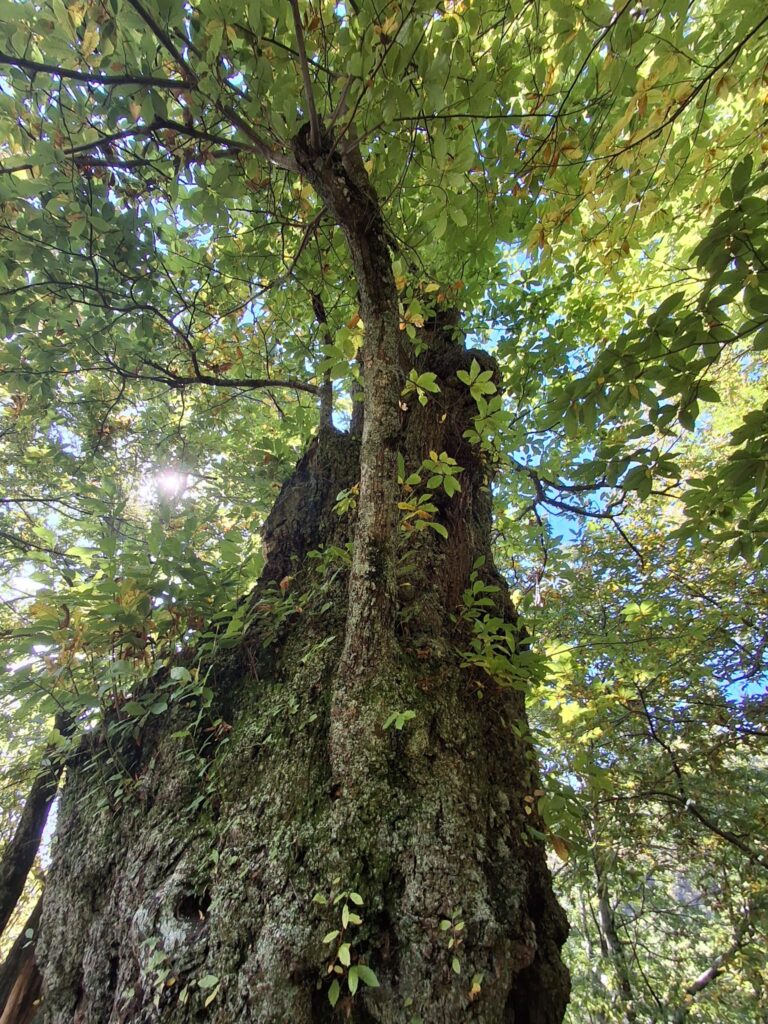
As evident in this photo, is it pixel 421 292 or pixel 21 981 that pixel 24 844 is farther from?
pixel 421 292

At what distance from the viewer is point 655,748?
5.39 m

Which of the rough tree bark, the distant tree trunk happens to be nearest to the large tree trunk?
the rough tree bark

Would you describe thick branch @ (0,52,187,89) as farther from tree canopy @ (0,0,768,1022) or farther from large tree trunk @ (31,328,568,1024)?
large tree trunk @ (31,328,568,1024)

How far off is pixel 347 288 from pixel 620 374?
222cm

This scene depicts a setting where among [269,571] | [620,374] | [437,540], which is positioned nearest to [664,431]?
[620,374]

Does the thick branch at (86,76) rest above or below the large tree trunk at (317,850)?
above

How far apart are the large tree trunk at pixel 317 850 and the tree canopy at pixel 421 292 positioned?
0.69ft

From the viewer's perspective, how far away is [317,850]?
1.38m

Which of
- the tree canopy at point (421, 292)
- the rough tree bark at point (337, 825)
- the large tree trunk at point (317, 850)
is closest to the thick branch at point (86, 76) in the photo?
the tree canopy at point (421, 292)

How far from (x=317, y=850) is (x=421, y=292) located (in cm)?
285

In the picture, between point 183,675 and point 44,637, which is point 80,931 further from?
point 44,637

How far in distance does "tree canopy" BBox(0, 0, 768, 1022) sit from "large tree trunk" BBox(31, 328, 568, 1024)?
210 millimetres

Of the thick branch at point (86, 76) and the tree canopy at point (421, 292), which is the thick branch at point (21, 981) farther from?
the thick branch at point (86, 76)

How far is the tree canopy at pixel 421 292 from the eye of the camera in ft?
5.54
